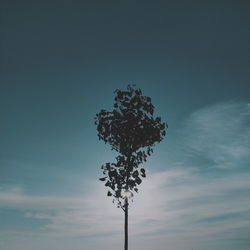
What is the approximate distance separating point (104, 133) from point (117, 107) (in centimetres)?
312

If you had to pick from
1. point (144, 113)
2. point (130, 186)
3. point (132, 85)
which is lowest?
point (130, 186)

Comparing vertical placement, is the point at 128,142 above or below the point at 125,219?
above

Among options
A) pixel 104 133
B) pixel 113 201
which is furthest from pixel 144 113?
pixel 113 201

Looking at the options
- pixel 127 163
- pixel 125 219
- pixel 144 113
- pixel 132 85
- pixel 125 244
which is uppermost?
pixel 132 85

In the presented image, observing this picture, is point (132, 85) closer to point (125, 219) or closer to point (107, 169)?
point (107, 169)

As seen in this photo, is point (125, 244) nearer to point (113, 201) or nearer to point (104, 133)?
point (113, 201)

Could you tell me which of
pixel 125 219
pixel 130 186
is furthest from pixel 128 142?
pixel 125 219

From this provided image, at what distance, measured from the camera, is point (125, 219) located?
3139cm

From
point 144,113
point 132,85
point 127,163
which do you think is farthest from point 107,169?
point 132,85

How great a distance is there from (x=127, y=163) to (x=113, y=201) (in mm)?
4108

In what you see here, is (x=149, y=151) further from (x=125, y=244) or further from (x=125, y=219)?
(x=125, y=244)

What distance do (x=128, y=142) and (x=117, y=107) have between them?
3980 millimetres

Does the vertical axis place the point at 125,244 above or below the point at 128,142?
below

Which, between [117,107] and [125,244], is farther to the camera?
[117,107]
